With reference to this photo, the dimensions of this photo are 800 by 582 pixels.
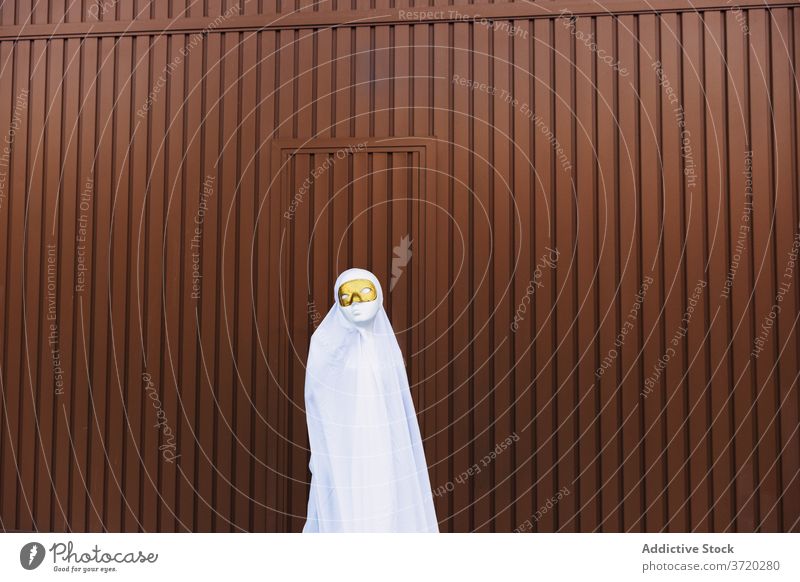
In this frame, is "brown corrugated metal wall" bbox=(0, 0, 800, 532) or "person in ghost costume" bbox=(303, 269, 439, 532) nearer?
"person in ghost costume" bbox=(303, 269, 439, 532)

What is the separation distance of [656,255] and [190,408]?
3028 millimetres

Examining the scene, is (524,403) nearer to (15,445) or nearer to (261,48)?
(261,48)

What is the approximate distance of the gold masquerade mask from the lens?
4.24 meters

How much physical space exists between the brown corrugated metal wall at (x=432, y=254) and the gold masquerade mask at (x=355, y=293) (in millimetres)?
351

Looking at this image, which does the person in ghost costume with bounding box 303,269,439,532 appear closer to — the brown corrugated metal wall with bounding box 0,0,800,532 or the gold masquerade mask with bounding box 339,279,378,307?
the gold masquerade mask with bounding box 339,279,378,307

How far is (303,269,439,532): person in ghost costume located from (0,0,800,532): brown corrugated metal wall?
1.09 ft

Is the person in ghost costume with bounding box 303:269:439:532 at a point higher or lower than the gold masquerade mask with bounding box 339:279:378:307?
lower

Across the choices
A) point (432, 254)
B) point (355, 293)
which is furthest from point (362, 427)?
point (432, 254)

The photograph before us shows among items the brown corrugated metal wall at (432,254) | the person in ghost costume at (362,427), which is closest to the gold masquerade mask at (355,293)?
the person in ghost costume at (362,427)

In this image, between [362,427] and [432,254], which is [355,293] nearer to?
[432,254]

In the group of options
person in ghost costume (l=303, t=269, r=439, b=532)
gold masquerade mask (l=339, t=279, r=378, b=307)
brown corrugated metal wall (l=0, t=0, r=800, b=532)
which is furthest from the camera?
brown corrugated metal wall (l=0, t=0, r=800, b=532)

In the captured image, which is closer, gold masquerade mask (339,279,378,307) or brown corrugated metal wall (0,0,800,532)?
gold masquerade mask (339,279,378,307)

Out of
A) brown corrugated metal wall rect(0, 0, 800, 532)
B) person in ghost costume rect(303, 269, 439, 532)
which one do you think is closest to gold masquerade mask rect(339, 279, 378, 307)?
person in ghost costume rect(303, 269, 439, 532)

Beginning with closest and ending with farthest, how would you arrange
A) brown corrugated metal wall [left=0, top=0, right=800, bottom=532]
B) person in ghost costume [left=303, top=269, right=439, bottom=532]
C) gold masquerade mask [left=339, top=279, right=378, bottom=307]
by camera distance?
person in ghost costume [left=303, top=269, right=439, bottom=532]
gold masquerade mask [left=339, top=279, right=378, bottom=307]
brown corrugated metal wall [left=0, top=0, right=800, bottom=532]
